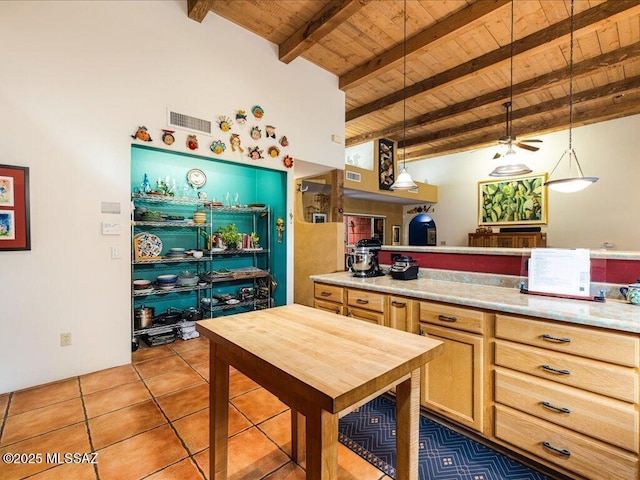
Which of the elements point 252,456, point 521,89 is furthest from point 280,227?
point 521,89

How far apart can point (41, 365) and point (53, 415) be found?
0.69 meters

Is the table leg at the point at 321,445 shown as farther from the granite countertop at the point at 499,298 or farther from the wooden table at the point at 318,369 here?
the granite countertop at the point at 499,298

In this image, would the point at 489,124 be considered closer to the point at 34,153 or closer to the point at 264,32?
the point at 264,32

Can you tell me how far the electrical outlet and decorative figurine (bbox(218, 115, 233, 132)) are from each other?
2586 mm

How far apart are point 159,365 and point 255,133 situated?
285 cm

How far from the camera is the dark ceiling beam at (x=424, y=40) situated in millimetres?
3191

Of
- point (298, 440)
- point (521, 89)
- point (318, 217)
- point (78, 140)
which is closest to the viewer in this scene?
point (298, 440)

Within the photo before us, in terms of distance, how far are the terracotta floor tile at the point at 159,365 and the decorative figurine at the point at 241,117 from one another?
9.18 ft

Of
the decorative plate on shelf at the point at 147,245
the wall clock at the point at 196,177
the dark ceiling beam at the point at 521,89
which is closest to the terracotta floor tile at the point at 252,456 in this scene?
the decorative plate on shelf at the point at 147,245

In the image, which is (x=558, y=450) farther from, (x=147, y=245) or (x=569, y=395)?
(x=147, y=245)

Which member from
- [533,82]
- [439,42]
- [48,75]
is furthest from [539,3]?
[48,75]

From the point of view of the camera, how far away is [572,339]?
1.50m

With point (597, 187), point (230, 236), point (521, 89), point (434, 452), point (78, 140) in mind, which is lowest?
point (434, 452)

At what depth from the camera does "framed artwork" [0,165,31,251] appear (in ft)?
7.86
